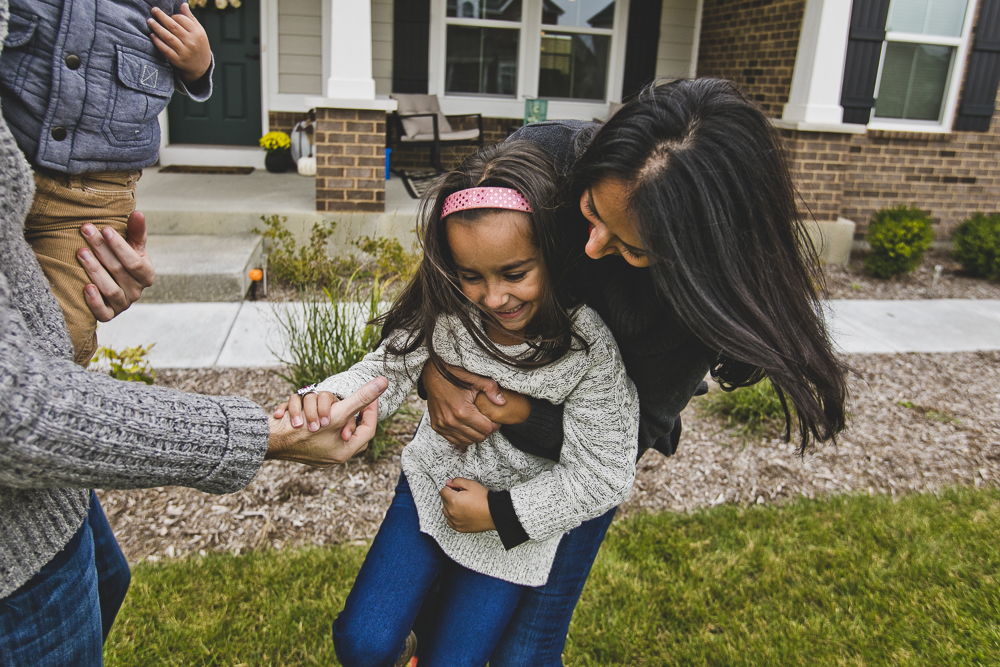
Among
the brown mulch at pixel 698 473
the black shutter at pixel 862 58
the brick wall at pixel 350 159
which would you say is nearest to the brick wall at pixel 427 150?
the brick wall at pixel 350 159

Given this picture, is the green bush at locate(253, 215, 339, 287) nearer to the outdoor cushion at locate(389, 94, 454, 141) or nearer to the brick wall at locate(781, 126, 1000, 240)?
the outdoor cushion at locate(389, 94, 454, 141)

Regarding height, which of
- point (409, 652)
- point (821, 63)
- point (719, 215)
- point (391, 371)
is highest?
point (821, 63)

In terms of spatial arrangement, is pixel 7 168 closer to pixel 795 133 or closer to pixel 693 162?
pixel 693 162

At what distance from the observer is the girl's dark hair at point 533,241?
5.02 ft

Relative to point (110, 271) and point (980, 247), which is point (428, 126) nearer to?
point (980, 247)

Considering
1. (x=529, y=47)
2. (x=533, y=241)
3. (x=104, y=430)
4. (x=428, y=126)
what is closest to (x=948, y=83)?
(x=529, y=47)

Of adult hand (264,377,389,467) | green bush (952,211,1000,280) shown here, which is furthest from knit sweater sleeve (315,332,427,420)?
Result: green bush (952,211,1000,280)

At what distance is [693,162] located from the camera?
3.80 ft

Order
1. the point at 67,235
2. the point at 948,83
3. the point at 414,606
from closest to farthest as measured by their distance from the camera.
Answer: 1. the point at 67,235
2. the point at 414,606
3. the point at 948,83

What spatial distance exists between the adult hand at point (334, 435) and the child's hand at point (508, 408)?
0.24 metres

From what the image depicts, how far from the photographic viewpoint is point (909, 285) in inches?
267

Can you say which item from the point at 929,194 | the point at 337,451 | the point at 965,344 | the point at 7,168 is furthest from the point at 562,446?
the point at 929,194

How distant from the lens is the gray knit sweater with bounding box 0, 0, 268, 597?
0.92 m

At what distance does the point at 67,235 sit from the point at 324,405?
0.63 meters
